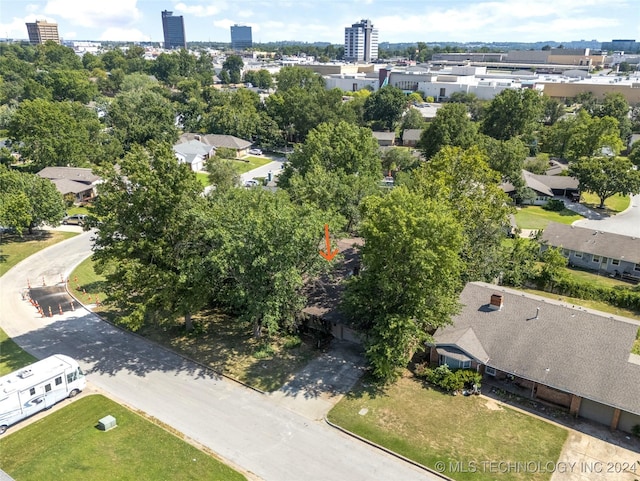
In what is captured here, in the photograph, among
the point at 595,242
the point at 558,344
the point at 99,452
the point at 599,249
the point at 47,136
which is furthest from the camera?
the point at 47,136

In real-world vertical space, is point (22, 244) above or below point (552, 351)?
below

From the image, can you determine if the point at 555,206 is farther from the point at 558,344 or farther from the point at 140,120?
the point at 140,120

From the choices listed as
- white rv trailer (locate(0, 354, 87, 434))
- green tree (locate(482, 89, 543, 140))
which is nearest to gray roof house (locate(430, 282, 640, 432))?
white rv trailer (locate(0, 354, 87, 434))

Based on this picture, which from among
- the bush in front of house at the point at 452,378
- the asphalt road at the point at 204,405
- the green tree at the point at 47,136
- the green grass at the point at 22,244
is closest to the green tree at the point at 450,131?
the bush in front of house at the point at 452,378

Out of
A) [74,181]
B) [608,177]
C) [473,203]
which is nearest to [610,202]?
[608,177]

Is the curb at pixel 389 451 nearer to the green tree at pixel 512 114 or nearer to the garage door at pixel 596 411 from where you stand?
the garage door at pixel 596 411

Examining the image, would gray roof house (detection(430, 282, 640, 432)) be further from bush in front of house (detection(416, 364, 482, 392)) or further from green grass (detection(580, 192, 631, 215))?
green grass (detection(580, 192, 631, 215))
